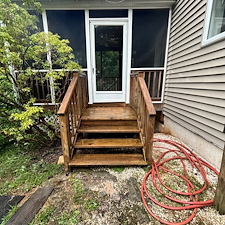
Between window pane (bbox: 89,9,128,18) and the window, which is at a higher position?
window pane (bbox: 89,9,128,18)

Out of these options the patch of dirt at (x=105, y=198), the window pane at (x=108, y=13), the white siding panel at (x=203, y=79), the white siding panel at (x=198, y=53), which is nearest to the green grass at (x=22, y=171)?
the patch of dirt at (x=105, y=198)

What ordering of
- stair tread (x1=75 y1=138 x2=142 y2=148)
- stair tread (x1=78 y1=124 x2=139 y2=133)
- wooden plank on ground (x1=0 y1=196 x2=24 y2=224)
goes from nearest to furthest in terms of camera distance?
wooden plank on ground (x1=0 y1=196 x2=24 y2=224), stair tread (x1=75 y1=138 x2=142 y2=148), stair tread (x1=78 y1=124 x2=139 y2=133)

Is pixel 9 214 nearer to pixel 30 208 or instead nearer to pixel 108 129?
pixel 30 208

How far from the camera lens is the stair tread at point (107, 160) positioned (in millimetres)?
1991

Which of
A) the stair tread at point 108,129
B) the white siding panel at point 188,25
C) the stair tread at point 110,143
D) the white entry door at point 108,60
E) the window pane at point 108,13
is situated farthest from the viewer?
the white entry door at point 108,60

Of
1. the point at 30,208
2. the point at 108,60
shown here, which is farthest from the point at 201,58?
the point at 30,208

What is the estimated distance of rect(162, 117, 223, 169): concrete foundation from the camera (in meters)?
2.07

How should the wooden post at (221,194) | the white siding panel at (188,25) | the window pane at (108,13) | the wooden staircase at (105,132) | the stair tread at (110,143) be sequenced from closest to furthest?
the wooden post at (221,194)
the wooden staircase at (105,132)
the stair tread at (110,143)
the white siding panel at (188,25)
the window pane at (108,13)

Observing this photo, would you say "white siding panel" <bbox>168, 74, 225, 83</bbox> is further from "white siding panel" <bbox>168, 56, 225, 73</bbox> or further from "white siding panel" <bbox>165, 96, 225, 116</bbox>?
"white siding panel" <bbox>165, 96, 225, 116</bbox>

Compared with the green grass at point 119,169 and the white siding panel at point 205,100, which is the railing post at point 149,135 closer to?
the green grass at point 119,169

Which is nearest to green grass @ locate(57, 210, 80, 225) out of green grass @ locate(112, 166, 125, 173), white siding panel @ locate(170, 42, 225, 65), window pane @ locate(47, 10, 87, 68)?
green grass @ locate(112, 166, 125, 173)

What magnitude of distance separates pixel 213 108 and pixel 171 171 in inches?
48.1

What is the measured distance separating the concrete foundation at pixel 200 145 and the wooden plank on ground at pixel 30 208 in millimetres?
2452

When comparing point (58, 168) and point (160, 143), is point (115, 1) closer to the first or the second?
point (160, 143)
